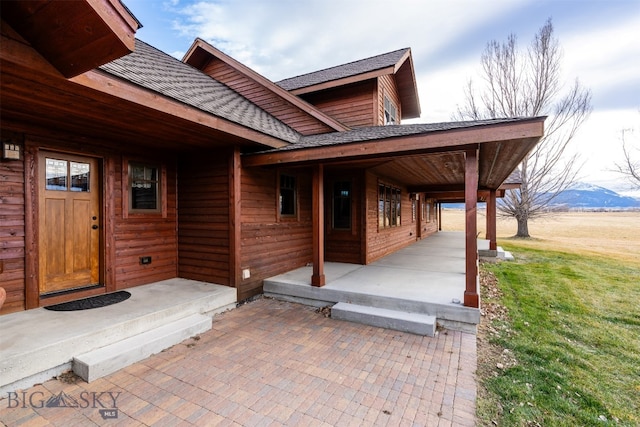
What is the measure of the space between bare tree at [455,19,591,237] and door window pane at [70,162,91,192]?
20.3 m

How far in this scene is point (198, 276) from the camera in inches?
212

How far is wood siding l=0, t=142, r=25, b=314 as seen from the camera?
3.50 metres

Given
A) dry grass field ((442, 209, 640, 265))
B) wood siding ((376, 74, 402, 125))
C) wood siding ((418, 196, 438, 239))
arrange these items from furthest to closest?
wood siding ((418, 196, 438, 239)) < dry grass field ((442, 209, 640, 265)) < wood siding ((376, 74, 402, 125))

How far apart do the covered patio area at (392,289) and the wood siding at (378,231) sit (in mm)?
618

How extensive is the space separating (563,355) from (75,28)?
5.55 m

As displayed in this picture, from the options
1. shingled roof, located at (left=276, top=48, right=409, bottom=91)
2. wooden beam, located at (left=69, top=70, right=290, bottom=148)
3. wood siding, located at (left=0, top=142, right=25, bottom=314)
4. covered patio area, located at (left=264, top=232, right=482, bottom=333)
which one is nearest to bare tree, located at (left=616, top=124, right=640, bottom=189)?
shingled roof, located at (left=276, top=48, right=409, bottom=91)

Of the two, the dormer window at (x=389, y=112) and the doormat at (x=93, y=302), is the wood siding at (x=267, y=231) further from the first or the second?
the dormer window at (x=389, y=112)

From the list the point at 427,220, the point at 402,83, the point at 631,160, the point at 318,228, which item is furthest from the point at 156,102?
the point at 631,160

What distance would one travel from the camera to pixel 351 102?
814 centimetres

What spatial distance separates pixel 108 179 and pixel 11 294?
1.89 meters

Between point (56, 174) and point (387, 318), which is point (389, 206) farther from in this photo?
point (56, 174)

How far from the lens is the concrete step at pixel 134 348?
2.79 metres

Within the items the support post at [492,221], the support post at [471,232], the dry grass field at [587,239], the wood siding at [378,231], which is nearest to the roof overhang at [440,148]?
the support post at [471,232]

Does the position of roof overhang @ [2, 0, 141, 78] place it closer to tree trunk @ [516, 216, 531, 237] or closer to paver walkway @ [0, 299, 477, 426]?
paver walkway @ [0, 299, 477, 426]
